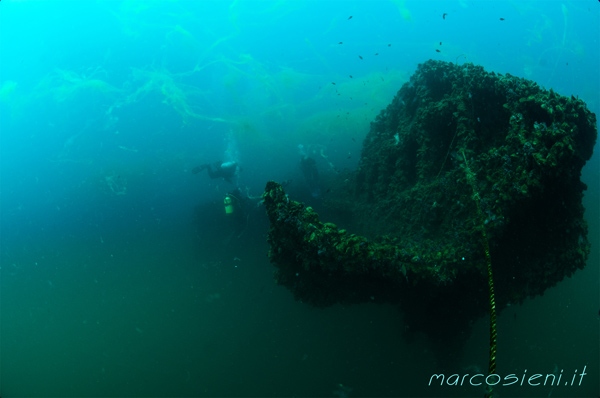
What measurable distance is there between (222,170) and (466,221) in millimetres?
13967

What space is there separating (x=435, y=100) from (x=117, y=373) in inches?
748

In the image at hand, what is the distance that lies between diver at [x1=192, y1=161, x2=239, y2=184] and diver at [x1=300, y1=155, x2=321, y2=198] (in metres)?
4.51

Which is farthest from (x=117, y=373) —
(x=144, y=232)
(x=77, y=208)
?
(x=77, y=208)

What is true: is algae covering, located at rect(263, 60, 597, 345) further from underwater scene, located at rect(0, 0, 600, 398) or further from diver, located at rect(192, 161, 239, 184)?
diver, located at rect(192, 161, 239, 184)

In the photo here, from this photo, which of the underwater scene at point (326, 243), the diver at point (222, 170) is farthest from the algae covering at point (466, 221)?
the diver at point (222, 170)

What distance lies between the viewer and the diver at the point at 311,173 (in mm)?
15916

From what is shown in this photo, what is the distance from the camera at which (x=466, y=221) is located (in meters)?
7.80

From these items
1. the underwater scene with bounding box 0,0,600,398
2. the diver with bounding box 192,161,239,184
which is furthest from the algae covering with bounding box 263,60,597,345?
the diver with bounding box 192,161,239,184

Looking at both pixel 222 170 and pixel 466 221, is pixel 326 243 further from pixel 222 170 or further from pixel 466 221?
pixel 222 170

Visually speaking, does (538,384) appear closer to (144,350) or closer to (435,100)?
(435,100)

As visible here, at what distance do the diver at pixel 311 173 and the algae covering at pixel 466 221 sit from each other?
5.65 meters

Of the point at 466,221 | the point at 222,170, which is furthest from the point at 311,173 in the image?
the point at 466,221

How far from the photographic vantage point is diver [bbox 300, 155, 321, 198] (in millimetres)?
15916

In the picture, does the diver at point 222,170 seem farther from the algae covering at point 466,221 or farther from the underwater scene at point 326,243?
the algae covering at point 466,221
